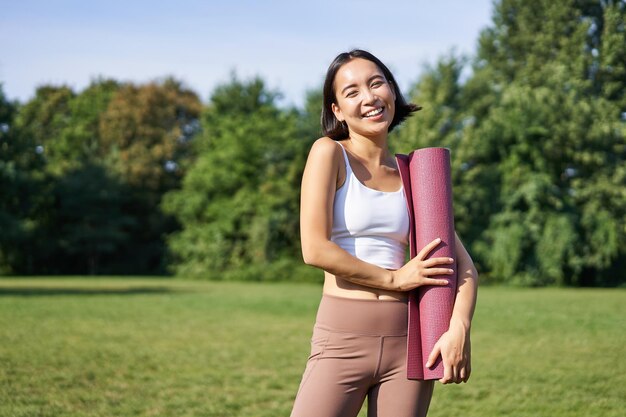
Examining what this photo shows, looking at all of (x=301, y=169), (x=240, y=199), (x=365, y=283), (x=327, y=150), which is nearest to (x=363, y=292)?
(x=365, y=283)

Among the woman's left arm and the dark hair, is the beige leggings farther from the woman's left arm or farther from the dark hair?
the dark hair

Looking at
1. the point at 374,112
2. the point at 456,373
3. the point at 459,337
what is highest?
the point at 374,112

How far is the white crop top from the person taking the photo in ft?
7.77

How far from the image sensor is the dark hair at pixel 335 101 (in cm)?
254

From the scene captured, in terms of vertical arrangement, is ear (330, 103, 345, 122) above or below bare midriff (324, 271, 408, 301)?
above

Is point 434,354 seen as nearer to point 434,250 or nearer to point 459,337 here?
point 459,337

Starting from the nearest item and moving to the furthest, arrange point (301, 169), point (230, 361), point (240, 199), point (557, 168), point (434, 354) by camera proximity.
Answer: point (434, 354) < point (230, 361) < point (557, 168) < point (301, 169) < point (240, 199)

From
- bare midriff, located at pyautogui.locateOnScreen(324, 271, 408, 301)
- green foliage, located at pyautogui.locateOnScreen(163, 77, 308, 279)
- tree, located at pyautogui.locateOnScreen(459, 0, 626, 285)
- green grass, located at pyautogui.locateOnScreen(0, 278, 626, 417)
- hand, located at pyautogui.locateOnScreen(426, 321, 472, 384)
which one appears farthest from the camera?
green foliage, located at pyautogui.locateOnScreen(163, 77, 308, 279)

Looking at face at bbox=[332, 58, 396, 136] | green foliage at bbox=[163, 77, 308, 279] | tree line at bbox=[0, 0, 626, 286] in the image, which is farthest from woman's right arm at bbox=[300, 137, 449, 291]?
green foliage at bbox=[163, 77, 308, 279]

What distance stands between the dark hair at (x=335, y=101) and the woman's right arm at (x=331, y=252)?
0.26 meters

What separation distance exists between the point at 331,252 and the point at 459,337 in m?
0.46

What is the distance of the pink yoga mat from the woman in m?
0.03

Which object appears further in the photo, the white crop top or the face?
the face

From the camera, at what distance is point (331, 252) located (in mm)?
2305
